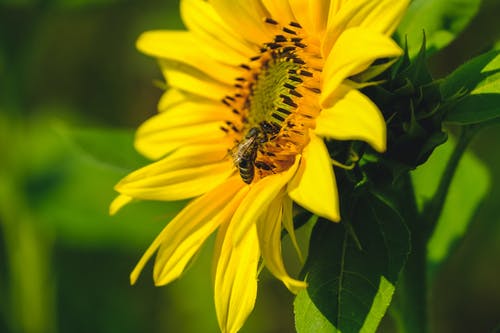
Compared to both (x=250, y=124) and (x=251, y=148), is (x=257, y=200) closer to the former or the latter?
(x=251, y=148)

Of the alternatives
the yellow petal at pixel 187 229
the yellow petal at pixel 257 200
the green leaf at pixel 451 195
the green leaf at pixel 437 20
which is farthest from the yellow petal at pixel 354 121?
the green leaf at pixel 451 195

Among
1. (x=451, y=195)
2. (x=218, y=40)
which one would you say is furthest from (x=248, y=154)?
(x=451, y=195)

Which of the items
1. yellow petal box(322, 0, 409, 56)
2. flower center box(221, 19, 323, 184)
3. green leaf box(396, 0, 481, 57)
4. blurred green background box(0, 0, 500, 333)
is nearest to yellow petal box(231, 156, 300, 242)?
flower center box(221, 19, 323, 184)

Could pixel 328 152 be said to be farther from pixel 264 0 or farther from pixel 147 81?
pixel 147 81

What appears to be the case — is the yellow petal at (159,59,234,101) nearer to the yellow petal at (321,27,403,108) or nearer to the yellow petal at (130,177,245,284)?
the yellow petal at (130,177,245,284)

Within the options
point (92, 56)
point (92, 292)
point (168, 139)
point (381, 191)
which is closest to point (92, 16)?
point (92, 56)

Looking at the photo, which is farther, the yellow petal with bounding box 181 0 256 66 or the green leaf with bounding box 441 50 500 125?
the yellow petal with bounding box 181 0 256 66
